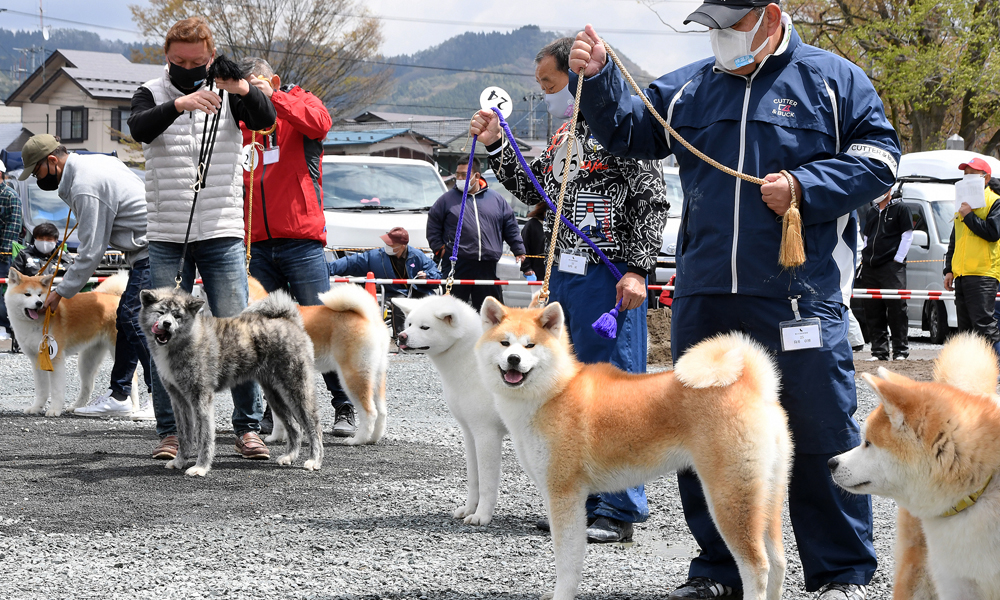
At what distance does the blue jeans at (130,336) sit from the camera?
6098mm

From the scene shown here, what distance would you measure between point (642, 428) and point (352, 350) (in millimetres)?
3541

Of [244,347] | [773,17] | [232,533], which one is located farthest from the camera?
[244,347]

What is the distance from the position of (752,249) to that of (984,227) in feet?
25.2

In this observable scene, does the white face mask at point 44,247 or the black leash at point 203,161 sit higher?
the black leash at point 203,161

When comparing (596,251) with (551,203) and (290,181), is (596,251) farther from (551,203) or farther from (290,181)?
(290,181)

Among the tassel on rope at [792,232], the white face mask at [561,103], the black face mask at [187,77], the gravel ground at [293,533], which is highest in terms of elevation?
the black face mask at [187,77]

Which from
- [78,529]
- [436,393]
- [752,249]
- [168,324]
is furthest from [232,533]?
[436,393]

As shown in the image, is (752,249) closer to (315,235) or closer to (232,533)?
(232,533)

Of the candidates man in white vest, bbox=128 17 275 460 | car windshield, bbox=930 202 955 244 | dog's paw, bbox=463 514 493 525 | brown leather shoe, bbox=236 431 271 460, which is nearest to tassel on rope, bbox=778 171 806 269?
dog's paw, bbox=463 514 493 525

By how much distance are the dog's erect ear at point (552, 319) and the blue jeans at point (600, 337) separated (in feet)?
2.22

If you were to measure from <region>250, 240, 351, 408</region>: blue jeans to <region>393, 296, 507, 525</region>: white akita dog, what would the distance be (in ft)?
4.39

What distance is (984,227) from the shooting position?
928 cm

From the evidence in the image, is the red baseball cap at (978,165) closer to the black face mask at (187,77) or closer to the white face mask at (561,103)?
the white face mask at (561,103)

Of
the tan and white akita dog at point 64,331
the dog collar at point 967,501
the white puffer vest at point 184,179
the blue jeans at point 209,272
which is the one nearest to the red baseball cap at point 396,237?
the tan and white akita dog at point 64,331
